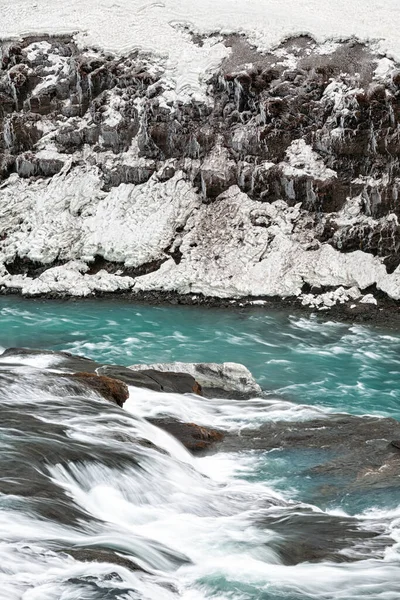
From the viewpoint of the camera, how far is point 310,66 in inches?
1169

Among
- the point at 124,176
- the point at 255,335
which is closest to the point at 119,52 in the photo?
the point at 124,176

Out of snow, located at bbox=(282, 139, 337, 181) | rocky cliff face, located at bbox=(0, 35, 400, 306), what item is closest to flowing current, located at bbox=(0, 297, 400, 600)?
rocky cliff face, located at bbox=(0, 35, 400, 306)

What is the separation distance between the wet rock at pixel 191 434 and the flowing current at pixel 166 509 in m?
0.20

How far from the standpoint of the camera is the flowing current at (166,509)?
248 inches

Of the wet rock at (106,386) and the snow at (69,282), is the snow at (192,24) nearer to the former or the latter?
the snow at (69,282)

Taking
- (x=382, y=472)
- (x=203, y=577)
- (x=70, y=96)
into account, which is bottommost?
(x=382, y=472)

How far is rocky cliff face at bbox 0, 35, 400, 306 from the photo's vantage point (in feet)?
82.8

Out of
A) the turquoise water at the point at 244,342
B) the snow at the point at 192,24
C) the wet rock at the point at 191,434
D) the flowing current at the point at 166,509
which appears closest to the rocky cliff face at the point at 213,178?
the snow at the point at 192,24

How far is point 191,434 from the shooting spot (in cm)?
1096

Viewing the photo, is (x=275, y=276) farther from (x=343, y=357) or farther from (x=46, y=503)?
(x=46, y=503)

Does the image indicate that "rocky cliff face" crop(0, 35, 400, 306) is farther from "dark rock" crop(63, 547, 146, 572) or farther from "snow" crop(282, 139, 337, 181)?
"dark rock" crop(63, 547, 146, 572)

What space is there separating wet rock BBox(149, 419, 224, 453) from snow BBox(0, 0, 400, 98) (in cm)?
2179

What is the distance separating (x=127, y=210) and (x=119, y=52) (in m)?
9.64

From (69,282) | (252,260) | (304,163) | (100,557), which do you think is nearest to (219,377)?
(100,557)
